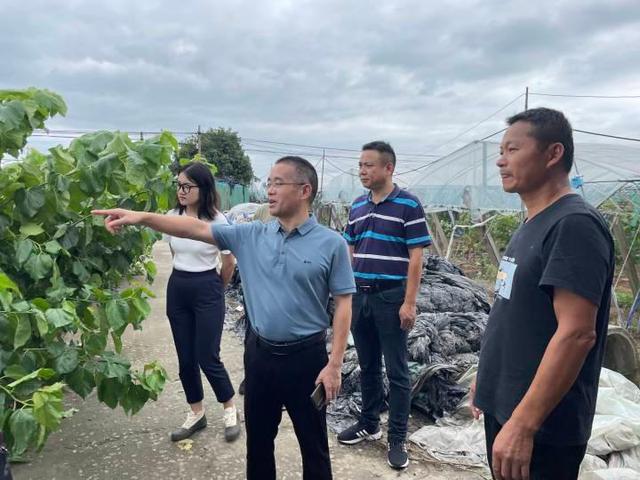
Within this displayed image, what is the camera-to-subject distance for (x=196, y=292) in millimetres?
3258

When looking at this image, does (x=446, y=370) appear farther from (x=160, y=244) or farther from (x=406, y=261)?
(x=160, y=244)

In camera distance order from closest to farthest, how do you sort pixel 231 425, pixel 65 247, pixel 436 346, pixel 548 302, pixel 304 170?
pixel 548 302 < pixel 304 170 < pixel 65 247 < pixel 231 425 < pixel 436 346

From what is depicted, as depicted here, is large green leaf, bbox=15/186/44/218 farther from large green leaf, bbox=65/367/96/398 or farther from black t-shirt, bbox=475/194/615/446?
black t-shirt, bbox=475/194/615/446

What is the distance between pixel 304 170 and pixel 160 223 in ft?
2.21

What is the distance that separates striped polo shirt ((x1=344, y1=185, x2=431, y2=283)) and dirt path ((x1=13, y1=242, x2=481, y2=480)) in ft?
3.90

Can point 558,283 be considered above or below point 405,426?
above

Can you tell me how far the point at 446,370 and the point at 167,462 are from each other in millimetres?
2204

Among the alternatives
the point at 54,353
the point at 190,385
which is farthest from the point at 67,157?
the point at 190,385

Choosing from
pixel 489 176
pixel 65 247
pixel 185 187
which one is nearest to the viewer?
pixel 65 247

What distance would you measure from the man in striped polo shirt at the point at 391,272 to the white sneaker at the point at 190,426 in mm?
1328

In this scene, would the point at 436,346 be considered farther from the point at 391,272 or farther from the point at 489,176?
the point at 489,176

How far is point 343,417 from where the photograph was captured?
150 inches

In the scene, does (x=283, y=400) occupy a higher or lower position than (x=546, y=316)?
lower

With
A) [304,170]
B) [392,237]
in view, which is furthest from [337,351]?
[392,237]
